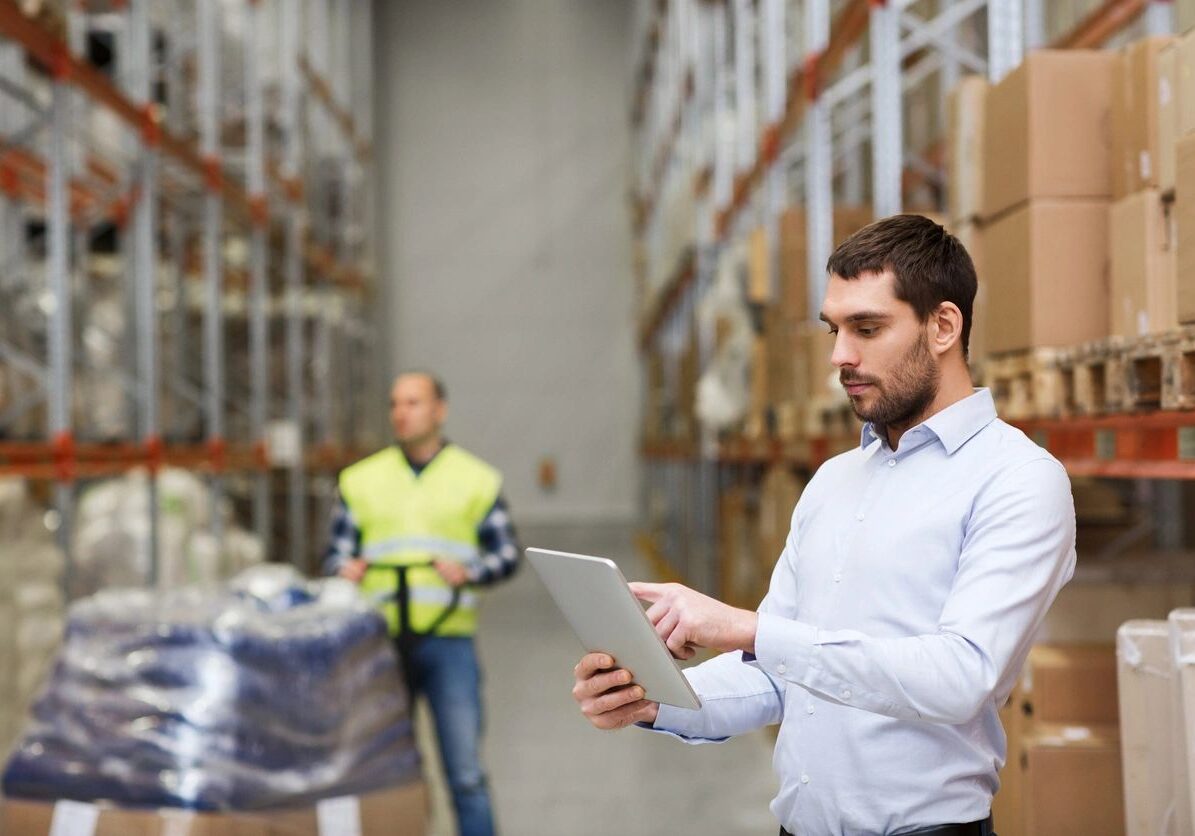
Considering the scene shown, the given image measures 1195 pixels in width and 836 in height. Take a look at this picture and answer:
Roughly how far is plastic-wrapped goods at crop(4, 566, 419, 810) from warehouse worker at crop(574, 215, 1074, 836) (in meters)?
2.09

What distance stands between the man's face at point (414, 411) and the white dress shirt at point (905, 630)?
289cm

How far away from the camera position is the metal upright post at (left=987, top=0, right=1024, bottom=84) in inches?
186

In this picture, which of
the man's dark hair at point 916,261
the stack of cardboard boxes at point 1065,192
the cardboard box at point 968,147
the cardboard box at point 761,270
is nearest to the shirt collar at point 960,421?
the man's dark hair at point 916,261

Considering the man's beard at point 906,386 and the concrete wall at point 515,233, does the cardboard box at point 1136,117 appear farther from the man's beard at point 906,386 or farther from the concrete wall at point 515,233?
the concrete wall at point 515,233

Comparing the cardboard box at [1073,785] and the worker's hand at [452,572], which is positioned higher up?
the worker's hand at [452,572]

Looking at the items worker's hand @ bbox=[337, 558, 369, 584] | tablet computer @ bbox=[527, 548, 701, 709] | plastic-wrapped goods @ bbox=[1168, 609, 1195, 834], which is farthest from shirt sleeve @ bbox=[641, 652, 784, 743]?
worker's hand @ bbox=[337, 558, 369, 584]

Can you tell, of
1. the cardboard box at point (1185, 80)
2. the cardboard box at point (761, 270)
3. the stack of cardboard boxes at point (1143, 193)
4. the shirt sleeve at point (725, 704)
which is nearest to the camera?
the shirt sleeve at point (725, 704)

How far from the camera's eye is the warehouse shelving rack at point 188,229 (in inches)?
292

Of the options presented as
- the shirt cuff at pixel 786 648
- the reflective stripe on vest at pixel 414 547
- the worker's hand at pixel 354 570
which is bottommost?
the worker's hand at pixel 354 570

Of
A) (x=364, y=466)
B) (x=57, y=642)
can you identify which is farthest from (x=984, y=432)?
(x=57, y=642)

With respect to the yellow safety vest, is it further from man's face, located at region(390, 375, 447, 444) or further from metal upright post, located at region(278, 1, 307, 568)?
metal upright post, located at region(278, 1, 307, 568)

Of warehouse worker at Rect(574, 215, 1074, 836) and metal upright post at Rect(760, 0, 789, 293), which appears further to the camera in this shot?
metal upright post at Rect(760, 0, 789, 293)

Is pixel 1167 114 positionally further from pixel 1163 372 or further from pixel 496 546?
pixel 496 546

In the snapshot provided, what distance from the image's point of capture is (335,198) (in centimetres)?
1678
